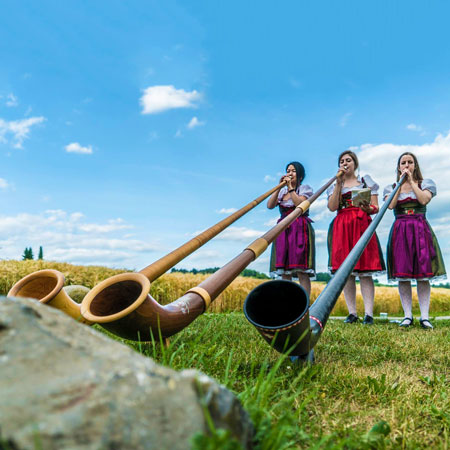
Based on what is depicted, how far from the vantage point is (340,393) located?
5.90 feet

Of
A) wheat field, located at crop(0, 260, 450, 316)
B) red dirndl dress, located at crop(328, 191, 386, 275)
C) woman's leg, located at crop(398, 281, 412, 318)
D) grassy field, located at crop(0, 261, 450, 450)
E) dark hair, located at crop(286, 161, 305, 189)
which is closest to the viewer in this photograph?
grassy field, located at crop(0, 261, 450, 450)

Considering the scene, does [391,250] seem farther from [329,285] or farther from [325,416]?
[325,416]

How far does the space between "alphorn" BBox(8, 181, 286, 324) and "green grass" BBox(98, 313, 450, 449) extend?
45 centimetres

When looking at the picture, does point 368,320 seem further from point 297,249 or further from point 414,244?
point 297,249

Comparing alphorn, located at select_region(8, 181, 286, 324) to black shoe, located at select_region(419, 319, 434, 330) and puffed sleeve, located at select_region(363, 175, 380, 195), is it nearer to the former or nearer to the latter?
puffed sleeve, located at select_region(363, 175, 380, 195)

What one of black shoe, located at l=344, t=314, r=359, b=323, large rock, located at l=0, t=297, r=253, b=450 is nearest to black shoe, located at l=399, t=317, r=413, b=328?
black shoe, located at l=344, t=314, r=359, b=323

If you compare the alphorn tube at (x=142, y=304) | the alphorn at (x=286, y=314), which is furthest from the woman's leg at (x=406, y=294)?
the alphorn tube at (x=142, y=304)

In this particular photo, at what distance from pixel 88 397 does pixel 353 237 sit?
517 cm

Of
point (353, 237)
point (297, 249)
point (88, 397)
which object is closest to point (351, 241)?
point (353, 237)

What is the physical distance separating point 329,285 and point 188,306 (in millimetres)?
814

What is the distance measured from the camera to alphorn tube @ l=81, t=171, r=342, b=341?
6.44ft

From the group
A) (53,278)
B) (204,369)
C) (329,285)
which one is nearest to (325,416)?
(204,369)

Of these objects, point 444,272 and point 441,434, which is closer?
point 441,434

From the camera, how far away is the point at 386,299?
37.7ft
